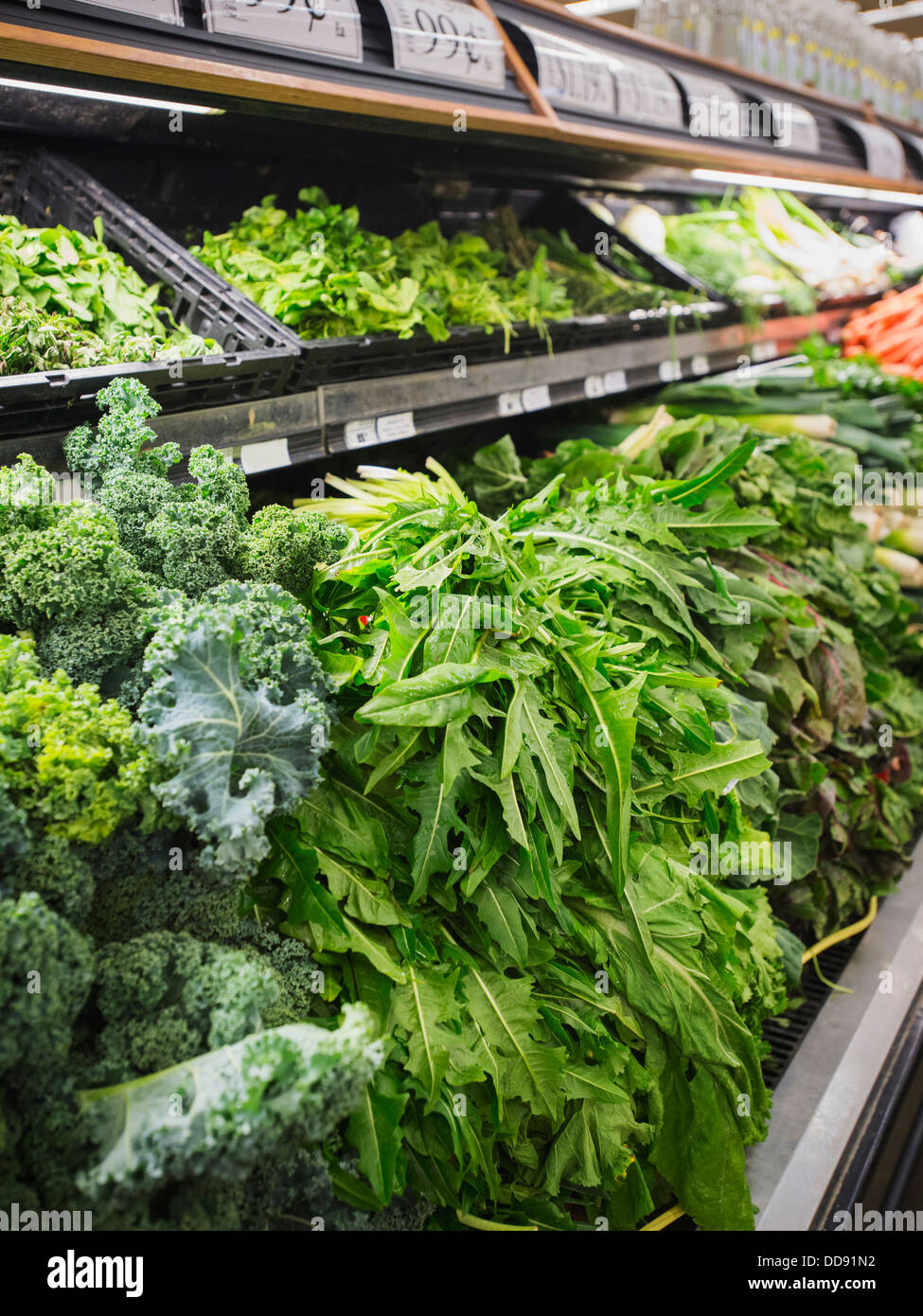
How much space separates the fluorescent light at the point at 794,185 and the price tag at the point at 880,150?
0.08 metres

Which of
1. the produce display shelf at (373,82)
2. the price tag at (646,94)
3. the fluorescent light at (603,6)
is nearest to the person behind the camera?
the produce display shelf at (373,82)

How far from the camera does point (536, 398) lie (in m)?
2.42

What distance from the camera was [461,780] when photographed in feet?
4.01

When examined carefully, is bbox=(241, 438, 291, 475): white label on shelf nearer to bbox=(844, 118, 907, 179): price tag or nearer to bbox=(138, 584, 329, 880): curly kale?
bbox=(138, 584, 329, 880): curly kale

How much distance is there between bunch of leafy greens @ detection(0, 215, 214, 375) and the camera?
4.83 feet

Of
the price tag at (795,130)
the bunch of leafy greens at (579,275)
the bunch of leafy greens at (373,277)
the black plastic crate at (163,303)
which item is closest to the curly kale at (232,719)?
the black plastic crate at (163,303)

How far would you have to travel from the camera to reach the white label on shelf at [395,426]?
1943 mm

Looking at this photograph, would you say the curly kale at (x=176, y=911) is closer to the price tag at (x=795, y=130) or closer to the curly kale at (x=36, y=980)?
the curly kale at (x=36, y=980)

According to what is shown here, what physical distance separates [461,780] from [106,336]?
108cm

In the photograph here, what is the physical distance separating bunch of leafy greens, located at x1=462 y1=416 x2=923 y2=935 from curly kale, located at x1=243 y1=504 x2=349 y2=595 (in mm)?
639

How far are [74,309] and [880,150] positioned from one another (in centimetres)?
367

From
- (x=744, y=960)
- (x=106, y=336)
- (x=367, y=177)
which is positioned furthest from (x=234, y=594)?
(x=367, y=177)

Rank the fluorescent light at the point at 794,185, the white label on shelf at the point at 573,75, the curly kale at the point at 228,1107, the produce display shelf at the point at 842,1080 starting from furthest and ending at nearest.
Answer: the fluorescent light at the point at 794,185, the white label on shelf at the point at 573,75, the produce display shelf at the point at 842,1080, the curly kale at the point at 228,1107
